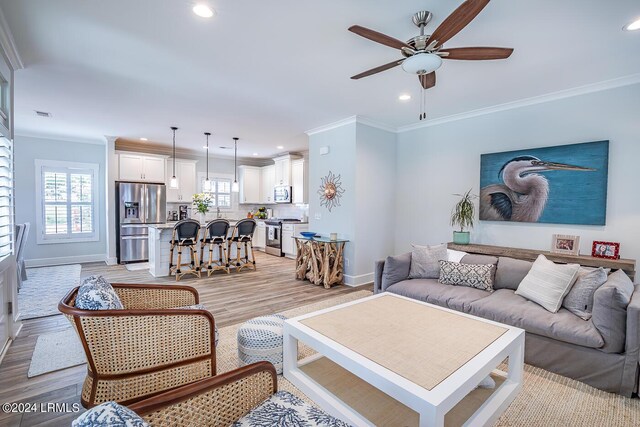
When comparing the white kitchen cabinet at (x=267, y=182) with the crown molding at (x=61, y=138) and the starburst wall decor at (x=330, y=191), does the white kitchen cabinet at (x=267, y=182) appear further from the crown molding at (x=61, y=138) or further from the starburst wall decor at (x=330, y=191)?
the crown molding at (x=61, y=138)

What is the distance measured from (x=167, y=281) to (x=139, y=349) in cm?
364

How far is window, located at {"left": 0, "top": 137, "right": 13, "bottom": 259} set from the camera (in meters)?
2.59

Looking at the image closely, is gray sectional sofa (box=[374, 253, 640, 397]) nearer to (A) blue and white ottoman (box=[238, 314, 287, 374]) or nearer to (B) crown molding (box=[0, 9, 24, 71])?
(A) blue and white ottoman (box=[238, 314, 287, 374])

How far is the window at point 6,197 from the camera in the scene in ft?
8.51

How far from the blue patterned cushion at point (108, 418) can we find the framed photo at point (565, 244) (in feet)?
13.8

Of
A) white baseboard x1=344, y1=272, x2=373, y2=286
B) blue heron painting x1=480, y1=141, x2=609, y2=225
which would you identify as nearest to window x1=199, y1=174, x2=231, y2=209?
white baseboard x1=344, y1=272, x2=373, y2=286

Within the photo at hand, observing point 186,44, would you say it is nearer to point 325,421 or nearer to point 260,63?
point 260,63

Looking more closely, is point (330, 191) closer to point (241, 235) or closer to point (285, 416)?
point (241, 235)

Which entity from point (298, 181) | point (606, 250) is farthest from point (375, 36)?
point (298, 181)

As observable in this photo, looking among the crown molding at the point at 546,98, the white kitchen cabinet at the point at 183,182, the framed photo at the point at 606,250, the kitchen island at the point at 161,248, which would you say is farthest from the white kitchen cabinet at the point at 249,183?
the framed photo at the point at 606,250

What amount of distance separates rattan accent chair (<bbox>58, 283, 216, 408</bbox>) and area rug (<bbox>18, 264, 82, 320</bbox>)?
265 centimetres

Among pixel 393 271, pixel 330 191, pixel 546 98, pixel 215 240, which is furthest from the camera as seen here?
pixel 215 240

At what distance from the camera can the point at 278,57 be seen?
110 inches

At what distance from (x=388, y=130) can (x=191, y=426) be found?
4.96 metres
